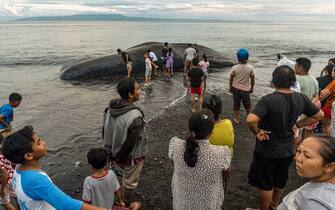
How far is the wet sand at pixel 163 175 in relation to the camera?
613cm

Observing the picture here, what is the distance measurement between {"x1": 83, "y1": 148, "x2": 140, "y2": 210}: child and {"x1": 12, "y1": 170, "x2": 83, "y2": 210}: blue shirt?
1534mm

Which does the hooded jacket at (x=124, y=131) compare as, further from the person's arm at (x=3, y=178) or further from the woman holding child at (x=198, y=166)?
the person's arm at (x=3, y=178)

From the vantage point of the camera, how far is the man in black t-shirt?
4.66 metres

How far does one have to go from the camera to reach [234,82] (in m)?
9.65

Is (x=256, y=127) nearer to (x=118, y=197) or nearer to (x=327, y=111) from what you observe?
(x=118, y=197)

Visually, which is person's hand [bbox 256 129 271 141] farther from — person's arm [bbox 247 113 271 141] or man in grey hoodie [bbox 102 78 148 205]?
man in grey hoodie [bbox 102 78 148 205]

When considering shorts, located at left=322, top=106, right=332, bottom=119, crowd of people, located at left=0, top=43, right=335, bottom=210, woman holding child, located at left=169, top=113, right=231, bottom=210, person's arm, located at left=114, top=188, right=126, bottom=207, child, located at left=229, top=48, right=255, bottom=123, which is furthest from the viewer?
child, located at left=229, top=48, right=255, bottom=123

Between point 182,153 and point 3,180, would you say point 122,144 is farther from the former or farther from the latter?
point 3,180

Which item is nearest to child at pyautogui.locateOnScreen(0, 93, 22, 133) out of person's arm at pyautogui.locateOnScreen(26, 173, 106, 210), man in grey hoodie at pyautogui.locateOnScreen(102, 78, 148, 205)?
man in grey hoodie at pyautogui.locateOnScreen(102, 78, 148, 205)

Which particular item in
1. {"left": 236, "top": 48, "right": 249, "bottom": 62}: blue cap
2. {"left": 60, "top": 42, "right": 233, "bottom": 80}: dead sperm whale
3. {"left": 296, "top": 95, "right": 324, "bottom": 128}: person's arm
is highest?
{"left": 236, "top": 48, "right": 249, "bottom": 62}: blue cap

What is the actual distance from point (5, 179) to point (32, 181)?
114 inches

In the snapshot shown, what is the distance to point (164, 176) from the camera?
702 cm

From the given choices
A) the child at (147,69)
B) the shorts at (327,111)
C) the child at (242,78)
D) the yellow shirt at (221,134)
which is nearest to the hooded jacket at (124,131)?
the yellow shirt at (221,134)

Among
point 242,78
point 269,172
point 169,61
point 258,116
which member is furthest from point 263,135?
point 169,61
